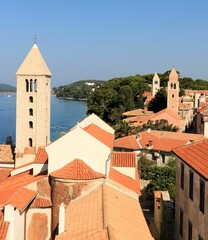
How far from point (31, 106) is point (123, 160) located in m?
8.80

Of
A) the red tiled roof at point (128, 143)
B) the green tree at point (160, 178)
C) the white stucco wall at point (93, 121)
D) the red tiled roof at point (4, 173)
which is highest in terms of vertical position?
the white stucco wall at point (93, 121)

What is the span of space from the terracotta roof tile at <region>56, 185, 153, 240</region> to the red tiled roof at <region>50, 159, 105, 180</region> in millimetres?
745

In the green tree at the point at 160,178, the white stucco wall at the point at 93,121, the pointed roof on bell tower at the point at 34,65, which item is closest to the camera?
the white stucco wall at the point at 93,121

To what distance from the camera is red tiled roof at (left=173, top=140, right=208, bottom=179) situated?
13.5 metres

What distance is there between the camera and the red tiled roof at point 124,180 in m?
20.4

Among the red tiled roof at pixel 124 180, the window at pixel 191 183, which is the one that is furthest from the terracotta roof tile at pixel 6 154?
the window at pixel 191 183

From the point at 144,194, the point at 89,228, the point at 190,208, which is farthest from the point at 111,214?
the point at 144,194

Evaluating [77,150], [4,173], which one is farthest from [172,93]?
[77,150]

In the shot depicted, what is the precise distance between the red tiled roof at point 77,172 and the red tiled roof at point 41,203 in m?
1.52

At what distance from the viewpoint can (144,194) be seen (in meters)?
29.1

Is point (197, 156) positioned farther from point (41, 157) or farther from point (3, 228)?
point (41, 157)

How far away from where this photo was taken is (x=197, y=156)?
15000 mm

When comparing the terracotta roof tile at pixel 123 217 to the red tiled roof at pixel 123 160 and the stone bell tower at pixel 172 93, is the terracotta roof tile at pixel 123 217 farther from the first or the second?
the stone bell tower at pixel 172 93

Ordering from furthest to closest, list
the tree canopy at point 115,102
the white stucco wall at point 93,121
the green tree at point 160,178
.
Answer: the tree canopy at point 115,102 → the green tree at point 160,178 → the white stucco wall at point 93,121
